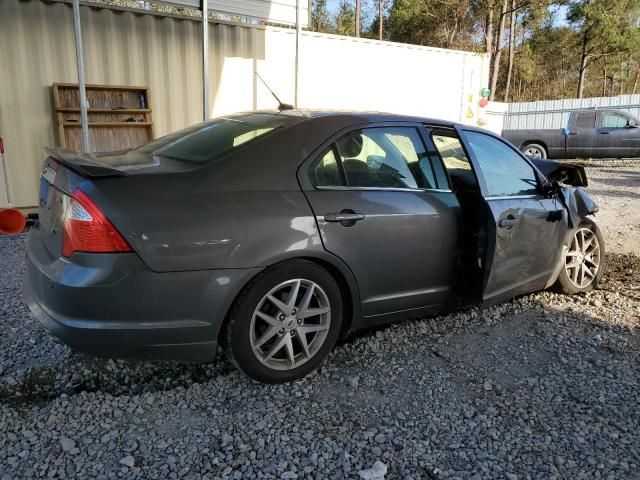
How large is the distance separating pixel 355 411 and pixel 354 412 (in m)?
0.01

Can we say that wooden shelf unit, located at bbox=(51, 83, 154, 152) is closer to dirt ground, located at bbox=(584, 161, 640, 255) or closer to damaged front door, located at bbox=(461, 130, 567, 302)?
damaged front door, located at bbox=(461, 130, 567, 302)

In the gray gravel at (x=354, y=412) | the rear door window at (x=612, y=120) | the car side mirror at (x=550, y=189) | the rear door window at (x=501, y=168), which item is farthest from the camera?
the rear door window at (x=612, y=120)

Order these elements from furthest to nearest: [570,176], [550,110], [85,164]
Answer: [550,110] < [570,176] < [85,164]

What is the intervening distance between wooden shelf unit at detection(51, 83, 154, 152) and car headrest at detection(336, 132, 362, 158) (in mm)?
4947

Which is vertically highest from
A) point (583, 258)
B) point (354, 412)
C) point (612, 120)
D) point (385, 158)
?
point (612, 120)

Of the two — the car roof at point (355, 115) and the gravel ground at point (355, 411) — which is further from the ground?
the car roof at point (355, 115)

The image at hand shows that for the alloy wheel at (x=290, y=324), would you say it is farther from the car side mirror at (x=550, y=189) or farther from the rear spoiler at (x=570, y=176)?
the rear spoiler at (x=570, y=176)

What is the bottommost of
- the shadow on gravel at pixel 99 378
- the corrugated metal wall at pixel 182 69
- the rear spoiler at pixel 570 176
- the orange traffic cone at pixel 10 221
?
the shadow on gravel at pixel 99 378

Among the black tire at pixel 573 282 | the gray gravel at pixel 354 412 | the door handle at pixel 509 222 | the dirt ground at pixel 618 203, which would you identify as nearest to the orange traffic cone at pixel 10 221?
the gray gravel at pixel 354 412

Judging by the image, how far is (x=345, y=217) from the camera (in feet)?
9.86

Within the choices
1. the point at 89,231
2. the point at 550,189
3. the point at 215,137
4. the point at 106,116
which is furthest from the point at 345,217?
the point at 106,116

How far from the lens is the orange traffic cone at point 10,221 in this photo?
6496mm

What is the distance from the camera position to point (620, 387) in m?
3.10

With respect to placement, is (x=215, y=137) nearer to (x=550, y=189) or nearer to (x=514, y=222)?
(x=514, y=222)
